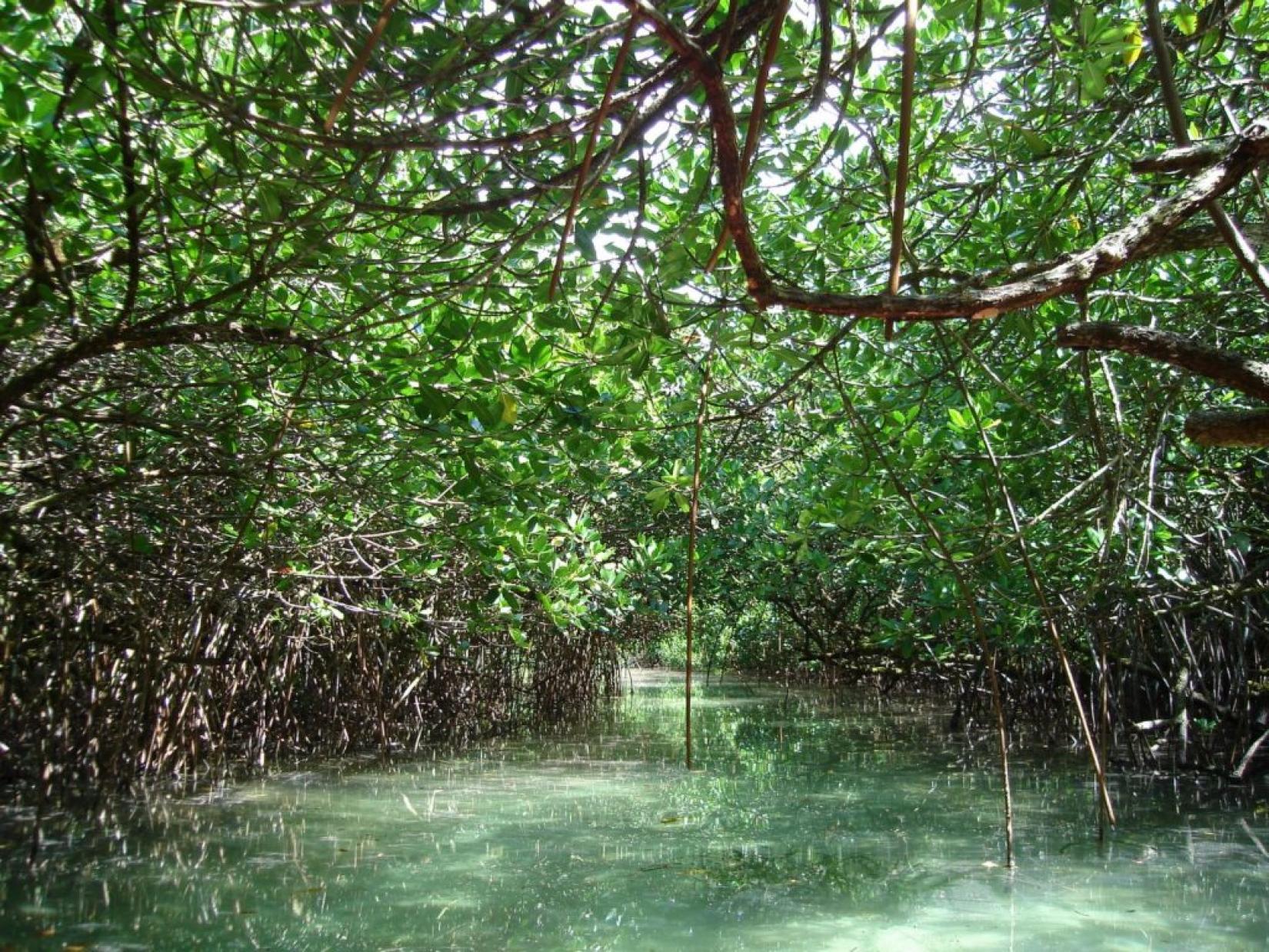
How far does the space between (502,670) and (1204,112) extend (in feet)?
20.5

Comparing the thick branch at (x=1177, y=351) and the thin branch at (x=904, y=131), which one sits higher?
the thin branch at (x=904, y=131)

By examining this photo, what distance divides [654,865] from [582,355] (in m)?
2.08

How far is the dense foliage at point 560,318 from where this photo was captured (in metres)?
1.64

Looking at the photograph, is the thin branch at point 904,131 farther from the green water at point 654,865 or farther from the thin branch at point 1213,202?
the green water at point 654,865

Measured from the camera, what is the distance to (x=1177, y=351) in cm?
112

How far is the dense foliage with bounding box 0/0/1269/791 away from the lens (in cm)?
164

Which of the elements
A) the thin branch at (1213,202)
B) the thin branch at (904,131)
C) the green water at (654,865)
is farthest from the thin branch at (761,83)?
the green water at (654,865)

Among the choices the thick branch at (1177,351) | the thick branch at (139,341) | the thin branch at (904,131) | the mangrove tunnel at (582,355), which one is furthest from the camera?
the thick branch at (139,341)

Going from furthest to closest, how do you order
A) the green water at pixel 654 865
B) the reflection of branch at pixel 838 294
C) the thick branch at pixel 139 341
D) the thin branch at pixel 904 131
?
the green water at pixel 654 865 → the thick branch at pixel 139 341 → the reflection of branch at pixel 838 294 → the thin branch at pixel 904 131

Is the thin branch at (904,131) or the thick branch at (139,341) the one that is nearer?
the thin branch at (904,131)

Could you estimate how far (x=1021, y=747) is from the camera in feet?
21.5

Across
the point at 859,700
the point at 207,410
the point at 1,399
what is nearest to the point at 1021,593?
the point at 207,410

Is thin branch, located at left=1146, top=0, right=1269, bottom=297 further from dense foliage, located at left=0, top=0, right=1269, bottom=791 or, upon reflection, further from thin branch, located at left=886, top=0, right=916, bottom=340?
thin branch, located at left=886, top=0, right=916, bottom=340

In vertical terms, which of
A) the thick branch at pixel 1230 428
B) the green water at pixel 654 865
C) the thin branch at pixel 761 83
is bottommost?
the green water at pixel 654 865
